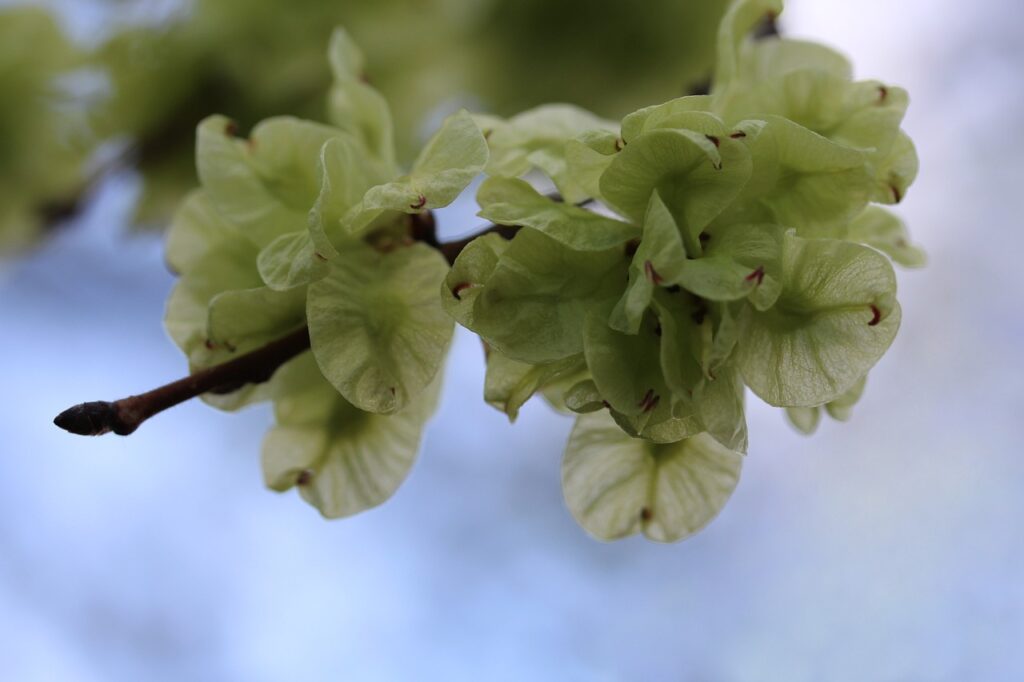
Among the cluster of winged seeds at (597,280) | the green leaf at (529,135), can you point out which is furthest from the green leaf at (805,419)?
the green leaf at (529,135)

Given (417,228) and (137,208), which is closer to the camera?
(417,228)

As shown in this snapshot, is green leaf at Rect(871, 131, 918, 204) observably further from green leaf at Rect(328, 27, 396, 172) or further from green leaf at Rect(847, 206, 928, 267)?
green leaf at Rect(328, 27, 396, 172)

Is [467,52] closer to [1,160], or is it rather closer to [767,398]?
[1,160]

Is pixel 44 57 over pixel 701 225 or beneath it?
over

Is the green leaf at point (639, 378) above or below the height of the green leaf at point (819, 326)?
below

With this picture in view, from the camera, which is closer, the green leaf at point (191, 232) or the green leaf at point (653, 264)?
Answer: the green leaf at point (653, 264)

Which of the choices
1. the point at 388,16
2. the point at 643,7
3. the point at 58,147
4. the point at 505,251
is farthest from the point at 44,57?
the point at 505,251

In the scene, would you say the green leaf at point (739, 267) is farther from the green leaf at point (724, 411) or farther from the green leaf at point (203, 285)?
the green leaf at point (203, 285)
